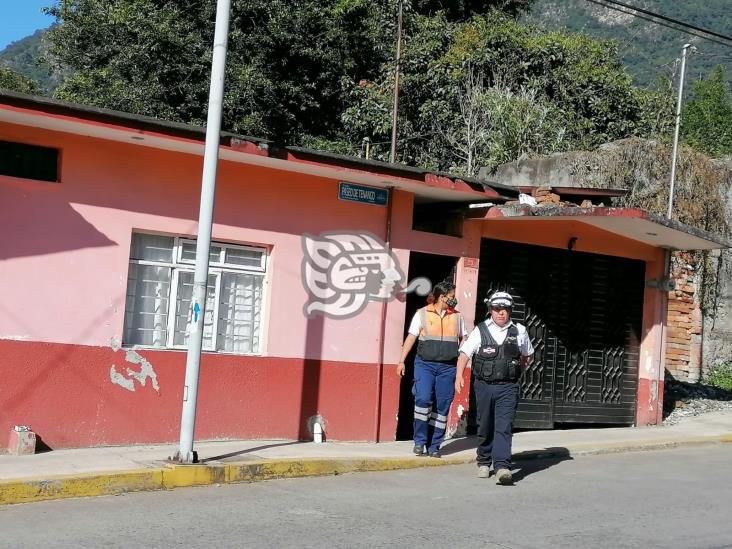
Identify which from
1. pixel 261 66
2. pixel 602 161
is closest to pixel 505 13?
pixel 261 66

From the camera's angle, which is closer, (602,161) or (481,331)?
(481,331)

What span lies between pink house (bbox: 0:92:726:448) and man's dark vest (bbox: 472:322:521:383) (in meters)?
2.44

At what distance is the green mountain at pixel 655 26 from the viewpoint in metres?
81.2

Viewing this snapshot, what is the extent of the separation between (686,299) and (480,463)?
32.6 ft

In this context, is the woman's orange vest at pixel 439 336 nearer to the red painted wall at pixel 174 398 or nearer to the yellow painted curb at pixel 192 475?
the yellow painted curb at pixel 192 475

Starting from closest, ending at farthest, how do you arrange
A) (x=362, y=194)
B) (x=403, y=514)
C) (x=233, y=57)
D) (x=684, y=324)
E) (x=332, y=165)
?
1. (x=403, y=514)
2. (x=332, y=165)
3. (x=362, y=194)
4. (x=684, y=324)
5. (x=233, y=57)

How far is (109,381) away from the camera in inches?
380

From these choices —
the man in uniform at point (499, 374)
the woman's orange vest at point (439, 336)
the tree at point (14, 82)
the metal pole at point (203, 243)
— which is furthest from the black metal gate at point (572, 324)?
the tree at point (14, 82)

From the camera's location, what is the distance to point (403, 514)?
753 centimetres

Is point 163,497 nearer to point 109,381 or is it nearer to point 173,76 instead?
point 109,381

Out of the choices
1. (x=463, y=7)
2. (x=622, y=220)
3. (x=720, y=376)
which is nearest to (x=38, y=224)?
(x=622, y=220)

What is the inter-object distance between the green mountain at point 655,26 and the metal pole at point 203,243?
70424 millimetres

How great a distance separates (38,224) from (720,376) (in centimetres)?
1372

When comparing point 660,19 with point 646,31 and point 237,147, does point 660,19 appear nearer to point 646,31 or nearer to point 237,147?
point 237,147
